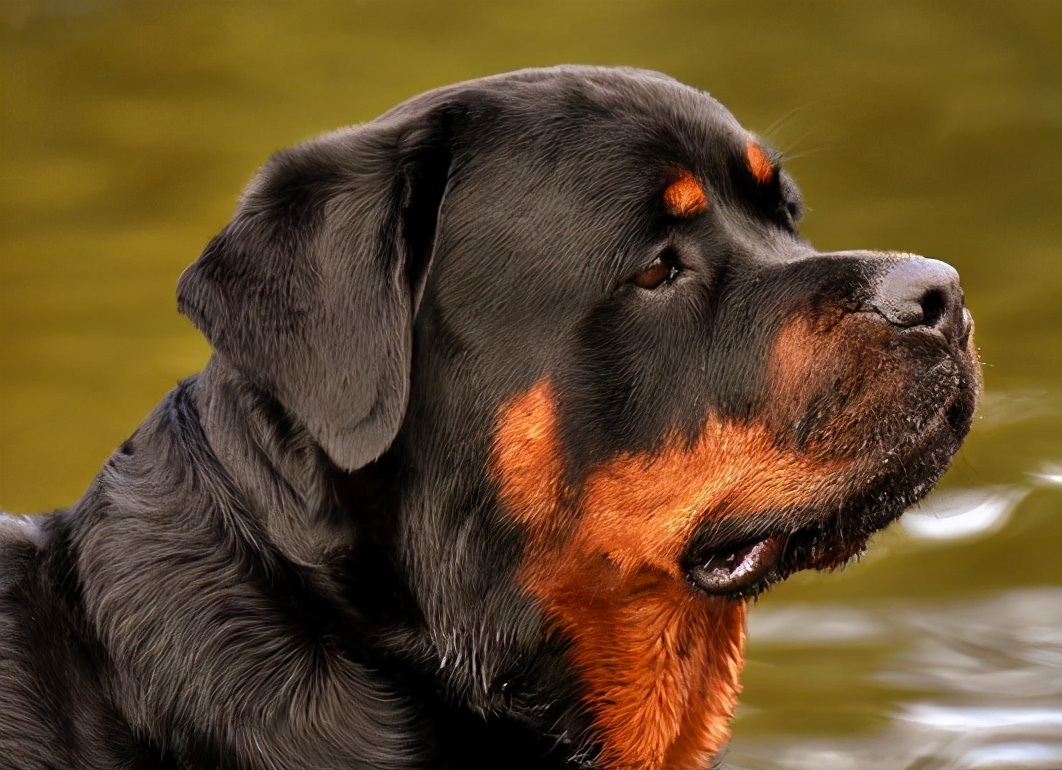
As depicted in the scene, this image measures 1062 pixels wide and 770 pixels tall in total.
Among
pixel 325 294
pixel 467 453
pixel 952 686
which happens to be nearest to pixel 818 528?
pixel 467 453

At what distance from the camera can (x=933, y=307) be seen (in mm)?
2947

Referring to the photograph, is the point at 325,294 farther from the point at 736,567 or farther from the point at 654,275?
the point at 736,567

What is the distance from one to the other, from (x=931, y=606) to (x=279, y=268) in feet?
11.3

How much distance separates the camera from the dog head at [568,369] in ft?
9.64

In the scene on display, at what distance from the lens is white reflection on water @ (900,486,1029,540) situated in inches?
234

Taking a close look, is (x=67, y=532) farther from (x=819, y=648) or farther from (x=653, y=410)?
(x=819, y=648)

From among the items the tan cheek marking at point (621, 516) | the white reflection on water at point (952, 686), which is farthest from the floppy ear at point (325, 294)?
the white reflection on water at point (952, 686)

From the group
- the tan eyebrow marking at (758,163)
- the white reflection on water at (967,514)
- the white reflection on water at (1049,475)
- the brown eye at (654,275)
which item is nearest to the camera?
the brown eye at (654,275)

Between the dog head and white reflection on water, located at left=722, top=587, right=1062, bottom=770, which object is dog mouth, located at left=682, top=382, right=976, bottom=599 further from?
white reflection on water, located at left=722, top=587, right=1062, bottom=770

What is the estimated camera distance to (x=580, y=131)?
312cm

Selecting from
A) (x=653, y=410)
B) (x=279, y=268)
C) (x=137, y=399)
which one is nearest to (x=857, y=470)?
(x=653, y=410)

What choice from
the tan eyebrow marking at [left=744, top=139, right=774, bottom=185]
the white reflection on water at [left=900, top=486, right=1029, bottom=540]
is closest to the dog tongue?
the tan eyebrow marking at [left=744, top=139, right=774, bottom=185]

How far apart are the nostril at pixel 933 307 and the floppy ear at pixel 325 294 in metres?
1.01

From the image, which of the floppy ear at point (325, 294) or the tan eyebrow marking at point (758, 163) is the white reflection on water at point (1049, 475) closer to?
the tan eyebrow marking at point (758, 163)
